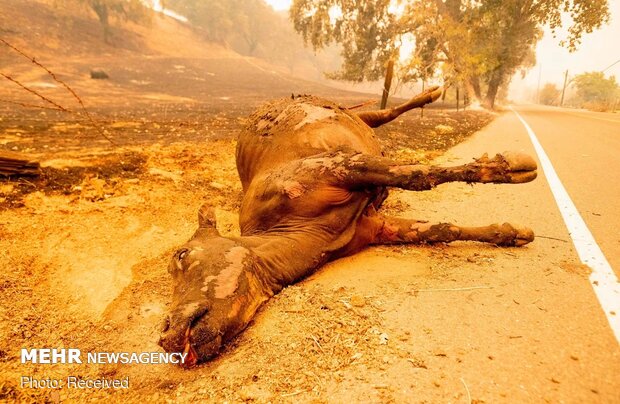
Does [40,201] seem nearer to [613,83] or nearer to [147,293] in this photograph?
[147,293]

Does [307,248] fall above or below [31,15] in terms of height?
below

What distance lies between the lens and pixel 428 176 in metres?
2.20

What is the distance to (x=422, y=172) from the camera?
221 cm

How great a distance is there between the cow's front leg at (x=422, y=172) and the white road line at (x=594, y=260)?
71cm

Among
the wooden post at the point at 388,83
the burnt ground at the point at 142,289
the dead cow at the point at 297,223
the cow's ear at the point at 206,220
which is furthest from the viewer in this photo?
the wooden post at the point at 388,83

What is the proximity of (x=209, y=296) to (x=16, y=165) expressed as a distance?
397cm

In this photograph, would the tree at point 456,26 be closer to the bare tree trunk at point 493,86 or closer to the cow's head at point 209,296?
the bare tree trunk at point 493,86

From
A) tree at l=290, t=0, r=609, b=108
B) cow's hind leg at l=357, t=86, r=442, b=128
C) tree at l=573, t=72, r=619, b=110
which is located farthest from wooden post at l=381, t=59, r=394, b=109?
tree at l=573, t=72, r=619, b=110

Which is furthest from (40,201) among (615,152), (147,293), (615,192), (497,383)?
(615,152)

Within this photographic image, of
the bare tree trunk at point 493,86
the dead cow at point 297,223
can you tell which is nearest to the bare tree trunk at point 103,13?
the bare tree trunk at point 493,86

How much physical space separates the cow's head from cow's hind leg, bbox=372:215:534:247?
1203 millimetres

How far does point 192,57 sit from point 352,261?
40099 millimetres

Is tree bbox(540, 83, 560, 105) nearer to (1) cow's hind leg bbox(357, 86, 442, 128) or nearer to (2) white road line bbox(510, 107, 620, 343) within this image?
(1) cow's hind leg bbox(357, 86, 442, 128)

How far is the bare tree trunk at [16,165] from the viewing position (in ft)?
13.5
